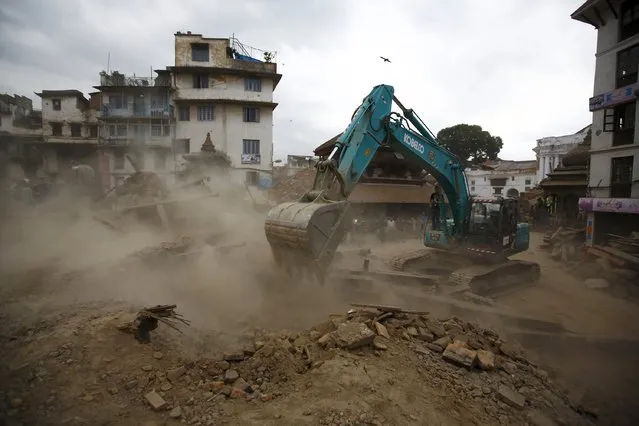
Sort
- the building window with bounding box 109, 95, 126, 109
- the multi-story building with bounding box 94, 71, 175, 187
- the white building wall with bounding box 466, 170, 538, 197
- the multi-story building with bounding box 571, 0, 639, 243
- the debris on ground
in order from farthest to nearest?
the white building wall with bounding box 466, 170, 538, 197 → the building window with bounding box 109, 95, 126, 109 → the multi-story building with bounding box 94, 71, 175, 187 → the multi-story building with bounding box 571, 0, 639, 243 → the debris on ground

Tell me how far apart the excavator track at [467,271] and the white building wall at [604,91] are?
10498 mm

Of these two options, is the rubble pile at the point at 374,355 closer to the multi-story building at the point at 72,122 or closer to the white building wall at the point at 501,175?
the multi-story building at the point at 72,122

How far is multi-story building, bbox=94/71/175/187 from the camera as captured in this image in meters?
30.1

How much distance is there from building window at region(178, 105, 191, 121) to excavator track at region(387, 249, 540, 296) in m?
27.3

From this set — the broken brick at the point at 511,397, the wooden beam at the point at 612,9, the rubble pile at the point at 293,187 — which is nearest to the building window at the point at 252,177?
the rubble pile at the point at 293,187

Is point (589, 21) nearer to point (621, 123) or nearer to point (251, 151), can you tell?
point (621, 123)

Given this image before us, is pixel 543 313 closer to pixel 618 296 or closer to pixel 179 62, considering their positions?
pixel 618 296

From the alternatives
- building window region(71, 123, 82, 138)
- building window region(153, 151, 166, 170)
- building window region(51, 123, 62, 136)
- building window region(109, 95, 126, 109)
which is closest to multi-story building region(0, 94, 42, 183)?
building window region(153, 151, 166, 170)

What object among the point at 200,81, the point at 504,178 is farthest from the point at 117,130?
the point at 504,178

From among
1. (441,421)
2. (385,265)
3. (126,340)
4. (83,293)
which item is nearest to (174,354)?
(126,340)

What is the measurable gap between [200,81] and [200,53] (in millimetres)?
2360

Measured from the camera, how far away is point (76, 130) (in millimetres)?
31469

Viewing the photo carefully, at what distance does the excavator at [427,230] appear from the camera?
5363mm

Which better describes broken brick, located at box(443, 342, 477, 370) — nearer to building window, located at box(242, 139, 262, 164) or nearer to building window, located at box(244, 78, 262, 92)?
building window, located at box(242, 139, 262, 164)
